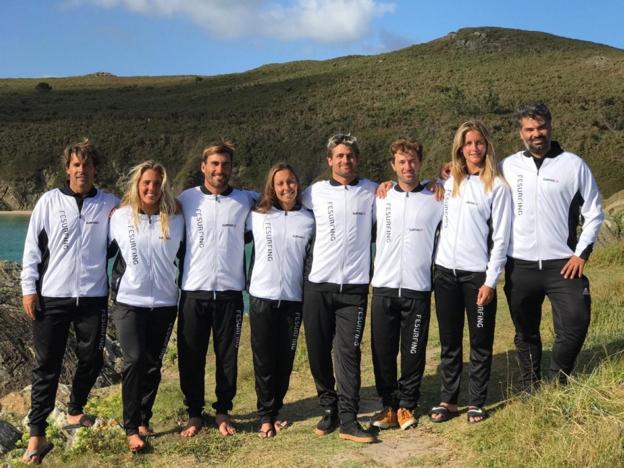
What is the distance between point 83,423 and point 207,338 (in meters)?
1.44

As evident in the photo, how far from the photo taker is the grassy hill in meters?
52.7

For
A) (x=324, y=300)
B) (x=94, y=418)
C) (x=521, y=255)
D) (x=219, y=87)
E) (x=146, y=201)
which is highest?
(x=219, y=87)

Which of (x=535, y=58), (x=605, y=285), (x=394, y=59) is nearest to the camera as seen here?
(x=605, y=285)

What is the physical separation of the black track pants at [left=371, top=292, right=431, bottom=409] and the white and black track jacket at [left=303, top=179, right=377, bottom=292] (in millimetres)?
300

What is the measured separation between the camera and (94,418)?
6.24 m

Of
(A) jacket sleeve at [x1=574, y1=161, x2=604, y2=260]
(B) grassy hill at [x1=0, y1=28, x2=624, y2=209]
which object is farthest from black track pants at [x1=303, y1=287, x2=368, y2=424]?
(B) grassy hill at [x1=0, y1=28, x2=624, y2=209]

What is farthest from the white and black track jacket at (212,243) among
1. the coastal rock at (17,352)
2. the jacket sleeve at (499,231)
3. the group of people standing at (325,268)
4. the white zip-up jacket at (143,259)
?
the coastal rock at (17,352)

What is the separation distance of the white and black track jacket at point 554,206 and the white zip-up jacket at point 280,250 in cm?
169

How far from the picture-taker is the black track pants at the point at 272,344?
572cm

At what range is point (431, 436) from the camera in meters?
5.47

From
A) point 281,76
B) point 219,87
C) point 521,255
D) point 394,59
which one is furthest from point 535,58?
point 521,255

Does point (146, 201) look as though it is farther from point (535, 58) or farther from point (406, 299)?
point (535, 58)

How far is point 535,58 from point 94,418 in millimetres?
77198

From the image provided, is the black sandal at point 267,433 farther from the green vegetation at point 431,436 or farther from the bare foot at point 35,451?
the bare foot at point 35,451
